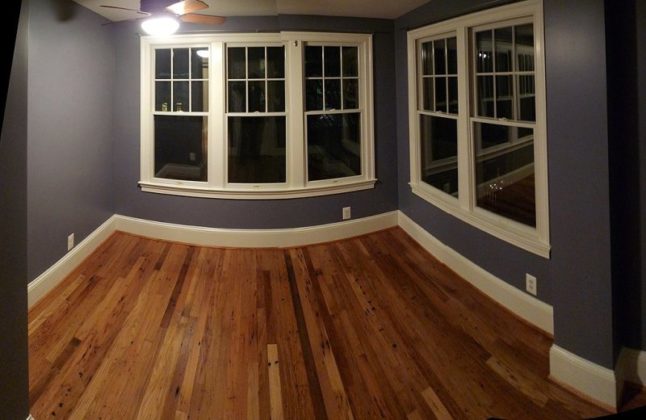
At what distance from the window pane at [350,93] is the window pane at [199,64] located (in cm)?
148

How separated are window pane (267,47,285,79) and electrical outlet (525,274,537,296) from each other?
2984mm

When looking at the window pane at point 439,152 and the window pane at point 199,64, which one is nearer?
the window pane at point 439,152

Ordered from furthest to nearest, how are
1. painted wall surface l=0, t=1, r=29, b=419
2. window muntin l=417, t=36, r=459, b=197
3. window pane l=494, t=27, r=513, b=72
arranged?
window muntin l=417, t=36, r=459, b=197 < window pane l=494, t=27, r=513, b=72 < painted wall surface l=0, t=1, r=29, b=419

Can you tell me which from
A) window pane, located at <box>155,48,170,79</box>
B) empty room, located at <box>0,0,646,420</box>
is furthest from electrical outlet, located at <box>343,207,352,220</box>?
window pane, located at <box>155,48,170,79</box>

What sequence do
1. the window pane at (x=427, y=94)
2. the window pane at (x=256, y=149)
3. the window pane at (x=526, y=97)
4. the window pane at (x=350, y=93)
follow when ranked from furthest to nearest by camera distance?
the window pane at (x=350, y=93) → the window pane at (x=256, y=149) → the window pane at (x=427, y=94) → the window pane at (x=526, y=97)

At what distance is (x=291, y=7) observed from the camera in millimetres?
3730

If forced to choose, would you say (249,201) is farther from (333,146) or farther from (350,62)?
(350,62)

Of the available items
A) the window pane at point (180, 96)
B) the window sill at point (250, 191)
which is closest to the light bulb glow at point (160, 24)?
the window pane at point (180, 96)

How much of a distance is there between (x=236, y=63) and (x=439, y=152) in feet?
7.53

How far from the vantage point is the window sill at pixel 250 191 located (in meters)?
4.21

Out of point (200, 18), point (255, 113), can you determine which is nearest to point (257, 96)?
point (255, 113)

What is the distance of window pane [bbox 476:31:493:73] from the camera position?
3.06 meters

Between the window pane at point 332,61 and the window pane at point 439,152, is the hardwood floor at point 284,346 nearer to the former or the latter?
the window pane at point 439,152

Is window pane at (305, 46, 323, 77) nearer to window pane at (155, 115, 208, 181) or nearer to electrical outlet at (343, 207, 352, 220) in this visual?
window pane at (155, 115, 208, 181)
